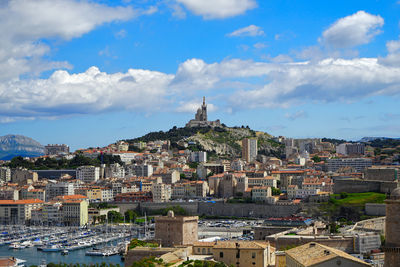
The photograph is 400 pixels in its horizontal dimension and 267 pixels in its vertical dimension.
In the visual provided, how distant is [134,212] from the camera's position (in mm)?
82250

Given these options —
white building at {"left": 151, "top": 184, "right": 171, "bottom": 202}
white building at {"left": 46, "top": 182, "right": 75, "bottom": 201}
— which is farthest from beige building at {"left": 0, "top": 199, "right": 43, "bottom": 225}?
white building at {"left": 151, "top": 184, "right": 171, "bottom": 202}

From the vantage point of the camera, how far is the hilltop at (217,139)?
136375mm

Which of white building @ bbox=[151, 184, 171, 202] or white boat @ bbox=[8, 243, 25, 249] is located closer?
white boat @ bbox=[8, 243, 25, 249]

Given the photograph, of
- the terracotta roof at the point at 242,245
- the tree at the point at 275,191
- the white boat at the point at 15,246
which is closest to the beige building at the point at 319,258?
the terracotta roof at the point at 242,245

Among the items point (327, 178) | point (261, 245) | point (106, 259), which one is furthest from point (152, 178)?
point (261, 245)

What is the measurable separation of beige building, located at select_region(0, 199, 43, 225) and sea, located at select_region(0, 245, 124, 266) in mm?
20429

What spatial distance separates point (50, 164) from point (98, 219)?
38.5 meters

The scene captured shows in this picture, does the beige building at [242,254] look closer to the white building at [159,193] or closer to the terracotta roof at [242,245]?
the terracotta roof at [242,245]

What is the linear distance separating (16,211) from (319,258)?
66646mm

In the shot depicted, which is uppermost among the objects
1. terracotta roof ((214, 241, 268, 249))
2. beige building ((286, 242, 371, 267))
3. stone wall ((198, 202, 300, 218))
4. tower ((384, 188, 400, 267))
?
tower ((384, 188, 400, 267))

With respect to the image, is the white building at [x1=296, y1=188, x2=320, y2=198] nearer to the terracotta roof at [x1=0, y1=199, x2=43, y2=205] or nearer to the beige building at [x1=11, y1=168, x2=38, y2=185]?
the terracotta roof at [x1=0, y1=199, x2=43, y2=205]

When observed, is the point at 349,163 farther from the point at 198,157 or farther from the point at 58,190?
the point at 58,190

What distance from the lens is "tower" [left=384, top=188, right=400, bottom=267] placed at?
1530 cm

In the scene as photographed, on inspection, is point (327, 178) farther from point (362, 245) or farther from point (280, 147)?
point (280, 147)
